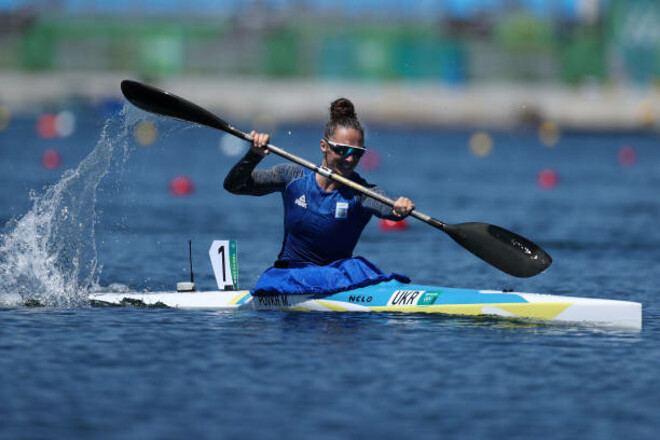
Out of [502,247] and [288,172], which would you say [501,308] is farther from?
[288,172]

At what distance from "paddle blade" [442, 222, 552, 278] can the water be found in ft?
2.81

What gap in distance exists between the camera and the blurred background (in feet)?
228

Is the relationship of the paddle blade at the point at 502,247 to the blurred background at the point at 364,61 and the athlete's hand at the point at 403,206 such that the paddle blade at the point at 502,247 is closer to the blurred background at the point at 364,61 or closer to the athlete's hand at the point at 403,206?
the athlete's hand at the point at 403,206

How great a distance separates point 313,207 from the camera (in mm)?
11758

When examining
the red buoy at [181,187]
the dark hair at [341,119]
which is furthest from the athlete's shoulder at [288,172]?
the red buoy at [181,187]

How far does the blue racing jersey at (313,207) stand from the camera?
11703 mm

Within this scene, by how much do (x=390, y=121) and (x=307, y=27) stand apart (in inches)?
A: 535

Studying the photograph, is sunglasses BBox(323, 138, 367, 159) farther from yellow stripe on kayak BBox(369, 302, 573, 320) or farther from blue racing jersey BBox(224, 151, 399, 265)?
yellow stripe on kayak BBox(369, 302, 573, 320)

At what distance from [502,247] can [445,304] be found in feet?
2.99

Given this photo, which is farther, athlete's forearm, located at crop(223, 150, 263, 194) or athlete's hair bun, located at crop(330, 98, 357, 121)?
athlete's hair bun, located at crop(330, 98, 357, 121)

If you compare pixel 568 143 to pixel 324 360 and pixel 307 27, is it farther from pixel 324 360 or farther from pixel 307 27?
pixel 324 360

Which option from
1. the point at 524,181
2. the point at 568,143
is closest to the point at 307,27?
the point at 568,143

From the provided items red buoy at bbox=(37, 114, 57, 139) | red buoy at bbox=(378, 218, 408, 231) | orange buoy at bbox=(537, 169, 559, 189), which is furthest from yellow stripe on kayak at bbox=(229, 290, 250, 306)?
red buoy at bbox=(37, 114, 57, 139)

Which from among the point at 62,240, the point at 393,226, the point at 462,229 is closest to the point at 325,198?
the point at 462,229
